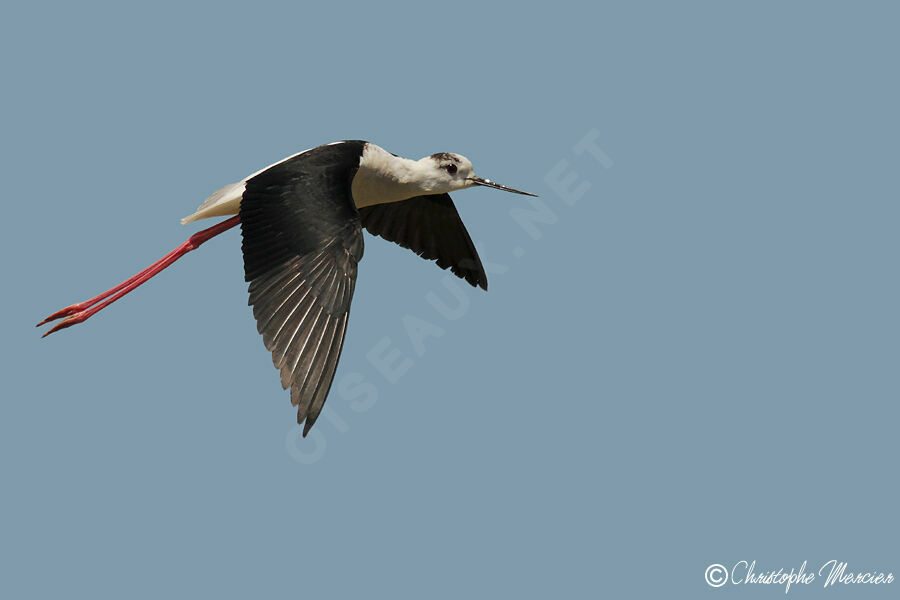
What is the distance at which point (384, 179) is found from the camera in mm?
7707

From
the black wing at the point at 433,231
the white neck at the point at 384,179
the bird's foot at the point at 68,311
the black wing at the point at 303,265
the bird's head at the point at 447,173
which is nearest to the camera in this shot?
the black wing at the point at 303,265

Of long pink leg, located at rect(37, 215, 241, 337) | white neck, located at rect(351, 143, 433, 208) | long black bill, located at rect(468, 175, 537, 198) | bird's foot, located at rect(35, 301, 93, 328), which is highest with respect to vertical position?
bird's foot, located at rect(35, 301, 93, 328)

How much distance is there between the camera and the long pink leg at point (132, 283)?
7297 mm

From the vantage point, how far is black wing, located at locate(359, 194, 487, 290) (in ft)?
27.6

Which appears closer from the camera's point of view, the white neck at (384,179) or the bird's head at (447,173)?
the white neck at (384,179)

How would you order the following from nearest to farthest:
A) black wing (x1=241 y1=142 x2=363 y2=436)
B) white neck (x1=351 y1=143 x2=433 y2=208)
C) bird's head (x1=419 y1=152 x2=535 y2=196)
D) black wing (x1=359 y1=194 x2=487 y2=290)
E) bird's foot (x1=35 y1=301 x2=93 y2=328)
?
black wing (x1=241 y1=142 x2=363 y2=436), bird's foot (x1=35 y1=301 x2=93 y2=328), white neck (x1=351 y1=143 x2=433 y2=208), bird's head (x1=419 y1=152 x2=535 y2=196), black wing (x1=359 y1=194 x2=487 y2=290)

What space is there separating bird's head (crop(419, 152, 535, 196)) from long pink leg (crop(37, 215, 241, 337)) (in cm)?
146

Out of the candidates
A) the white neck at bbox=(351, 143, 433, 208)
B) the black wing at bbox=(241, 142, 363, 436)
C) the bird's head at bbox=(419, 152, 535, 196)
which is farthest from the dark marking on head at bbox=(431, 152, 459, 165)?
the black wing at bbox=(241, 142, 363, 436)

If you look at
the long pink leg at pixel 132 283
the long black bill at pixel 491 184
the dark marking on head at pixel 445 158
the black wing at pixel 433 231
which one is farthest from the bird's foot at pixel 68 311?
the long black bill at pixel 491 184

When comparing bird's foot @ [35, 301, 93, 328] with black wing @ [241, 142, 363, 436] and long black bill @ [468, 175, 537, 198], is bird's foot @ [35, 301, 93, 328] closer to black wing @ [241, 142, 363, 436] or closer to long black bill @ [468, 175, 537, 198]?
black wing @ [241, 142, 363, 436]

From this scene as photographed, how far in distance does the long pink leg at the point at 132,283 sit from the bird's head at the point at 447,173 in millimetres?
1463

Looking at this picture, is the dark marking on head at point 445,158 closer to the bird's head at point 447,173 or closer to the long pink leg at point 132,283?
the bird's head at point 447,173

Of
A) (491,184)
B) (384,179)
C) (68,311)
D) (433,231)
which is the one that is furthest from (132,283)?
(491,184)

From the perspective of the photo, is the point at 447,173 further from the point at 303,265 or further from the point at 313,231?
the point at 303,265
